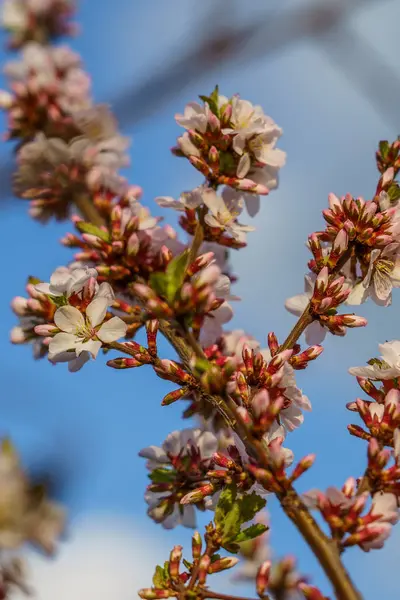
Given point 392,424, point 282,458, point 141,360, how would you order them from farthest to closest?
point 141,360 → point 392,424 → point 282,458

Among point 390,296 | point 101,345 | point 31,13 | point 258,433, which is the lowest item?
point 258,433

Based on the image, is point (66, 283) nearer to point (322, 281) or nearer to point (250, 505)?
point (322, 281)

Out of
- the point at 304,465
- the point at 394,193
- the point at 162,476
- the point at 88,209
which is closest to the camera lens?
the point at 304,465

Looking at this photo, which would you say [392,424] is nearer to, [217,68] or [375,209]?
[375,209]

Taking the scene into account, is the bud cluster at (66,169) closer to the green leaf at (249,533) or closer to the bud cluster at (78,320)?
the bud cluster at (78,320)

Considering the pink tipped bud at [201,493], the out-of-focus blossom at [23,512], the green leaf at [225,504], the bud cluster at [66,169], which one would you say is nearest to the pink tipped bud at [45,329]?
the pink tipped bud at [201,493]

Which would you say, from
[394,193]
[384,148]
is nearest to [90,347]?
[394,193]

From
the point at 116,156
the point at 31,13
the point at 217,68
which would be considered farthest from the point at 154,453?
the point at 31,13
